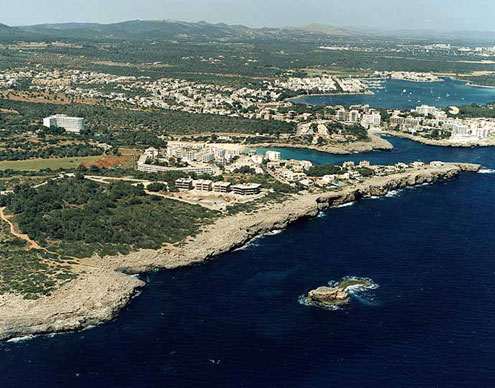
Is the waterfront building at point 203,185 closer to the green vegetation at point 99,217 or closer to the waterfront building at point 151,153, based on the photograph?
the green vegetation at point 99,217

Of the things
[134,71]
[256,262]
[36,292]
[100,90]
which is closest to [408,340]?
[256,262]

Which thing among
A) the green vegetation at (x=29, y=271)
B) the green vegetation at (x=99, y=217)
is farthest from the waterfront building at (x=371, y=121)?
the green vegetation at (x=29, y=271)

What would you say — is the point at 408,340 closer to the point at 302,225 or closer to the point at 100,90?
the point at 302,225

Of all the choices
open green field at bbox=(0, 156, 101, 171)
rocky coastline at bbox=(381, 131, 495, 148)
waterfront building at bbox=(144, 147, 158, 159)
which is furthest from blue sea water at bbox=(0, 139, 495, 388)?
rocky coastline at bbox=(381, 131, 495, 148)

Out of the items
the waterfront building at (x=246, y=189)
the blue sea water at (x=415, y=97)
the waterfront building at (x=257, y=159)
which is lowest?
the waterfront building at (x=246, y=189)

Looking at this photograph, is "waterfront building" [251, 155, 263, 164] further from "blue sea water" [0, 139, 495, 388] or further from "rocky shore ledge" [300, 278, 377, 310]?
"rocky shore ledge" [300, 278, 377, 310]

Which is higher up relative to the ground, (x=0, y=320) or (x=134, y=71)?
(x=134, y=71)
